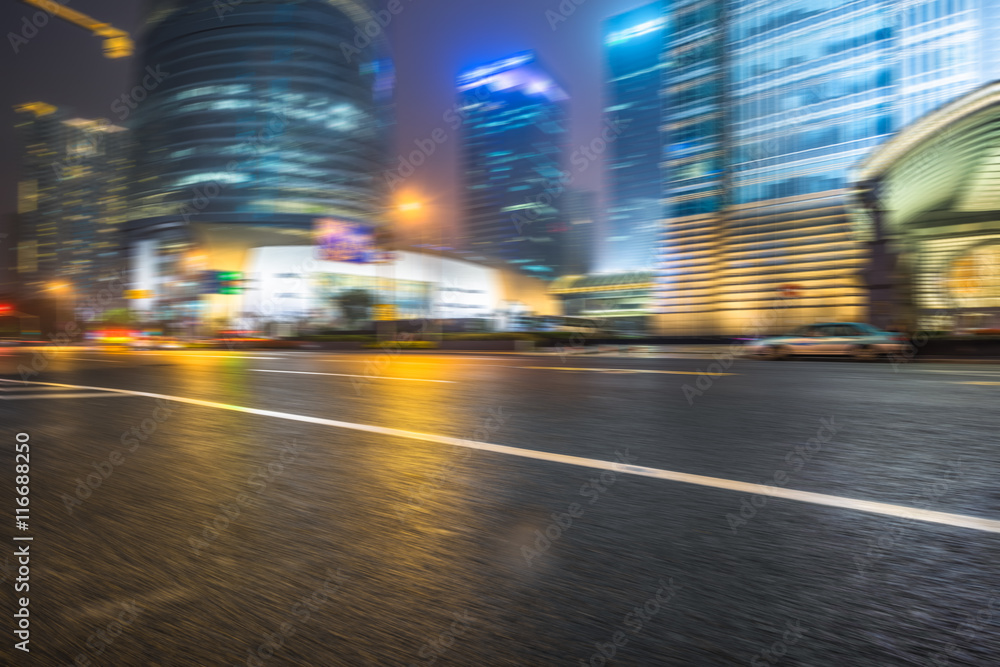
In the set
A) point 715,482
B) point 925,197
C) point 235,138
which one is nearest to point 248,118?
point 235,138

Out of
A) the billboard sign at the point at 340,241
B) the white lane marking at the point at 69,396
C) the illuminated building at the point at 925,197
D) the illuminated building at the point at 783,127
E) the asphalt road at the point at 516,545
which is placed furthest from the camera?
the billboard sign at the point at 340,241

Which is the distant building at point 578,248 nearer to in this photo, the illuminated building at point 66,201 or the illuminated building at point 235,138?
the illuminated building at point 235,138

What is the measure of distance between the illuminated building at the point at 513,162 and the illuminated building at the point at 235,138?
1957 inches

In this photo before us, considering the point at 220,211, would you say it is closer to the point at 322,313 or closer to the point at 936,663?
the point at 322,313

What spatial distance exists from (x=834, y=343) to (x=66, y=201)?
202 metres

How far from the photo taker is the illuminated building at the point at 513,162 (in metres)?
165

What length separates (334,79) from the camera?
383ft

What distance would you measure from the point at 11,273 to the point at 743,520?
232097 millimetres

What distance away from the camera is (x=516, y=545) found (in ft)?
8.18

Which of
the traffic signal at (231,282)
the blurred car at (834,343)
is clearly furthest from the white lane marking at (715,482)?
the traffic signal at (231,282)

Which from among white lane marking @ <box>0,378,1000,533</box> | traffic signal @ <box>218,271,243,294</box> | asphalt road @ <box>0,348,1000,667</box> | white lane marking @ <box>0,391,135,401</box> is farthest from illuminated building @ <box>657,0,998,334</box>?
asphalt road @ <box>0,348,1000,667</box>

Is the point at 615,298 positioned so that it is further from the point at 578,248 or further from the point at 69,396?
the point at 69,396

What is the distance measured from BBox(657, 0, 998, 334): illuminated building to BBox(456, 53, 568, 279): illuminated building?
206ft

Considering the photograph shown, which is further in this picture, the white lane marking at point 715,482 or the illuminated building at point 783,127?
the illuminated building at point 783,127
